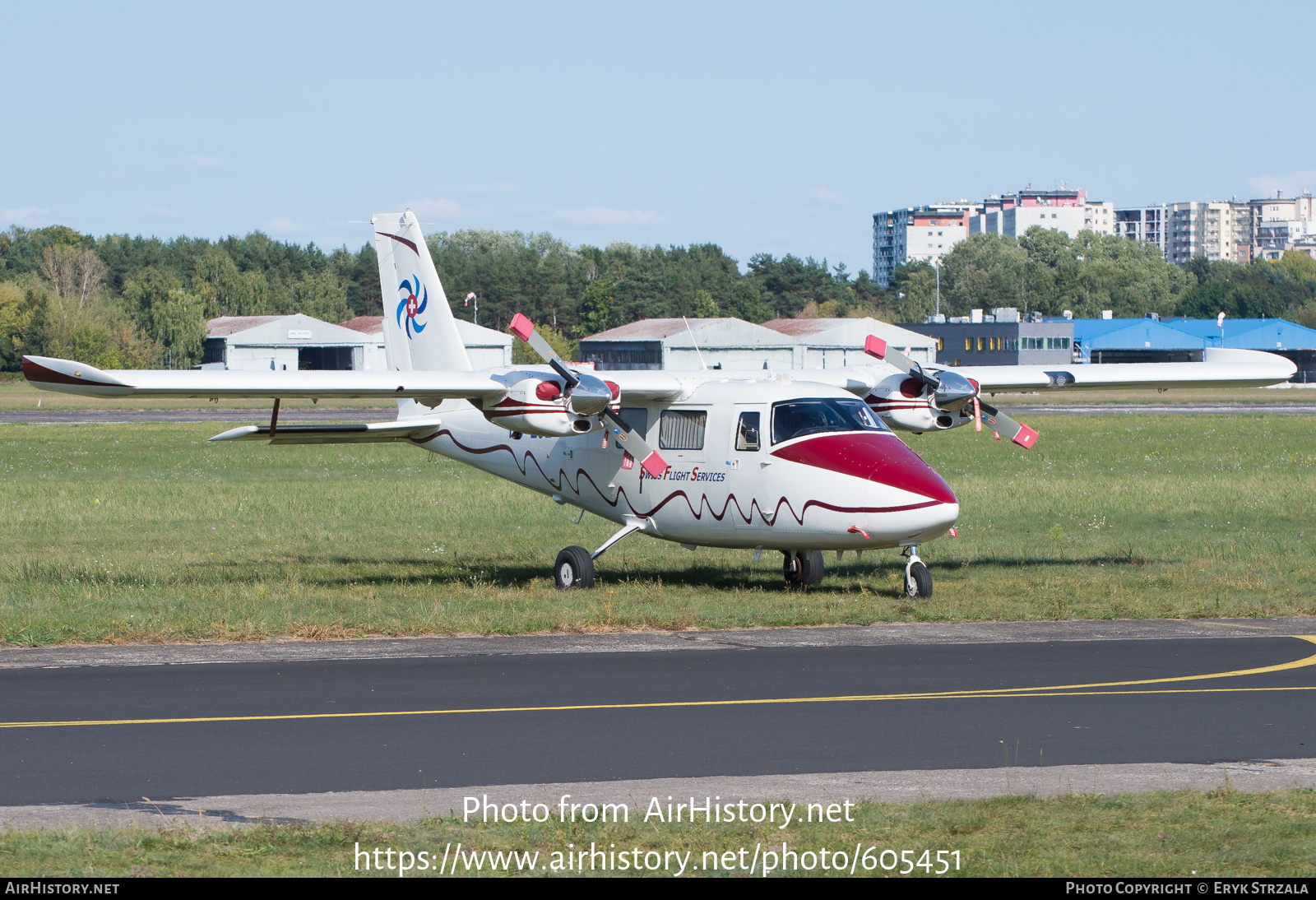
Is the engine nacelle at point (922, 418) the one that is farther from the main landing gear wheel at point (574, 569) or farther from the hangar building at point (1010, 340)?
the hangar building at point (1010, 340)

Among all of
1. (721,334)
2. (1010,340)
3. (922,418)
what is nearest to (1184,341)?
(1010,340)

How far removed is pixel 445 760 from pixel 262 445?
48.5 metres

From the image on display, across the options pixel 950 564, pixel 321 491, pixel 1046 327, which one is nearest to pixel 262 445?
pixel 321 491

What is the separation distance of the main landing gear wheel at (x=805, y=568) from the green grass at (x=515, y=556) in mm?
295

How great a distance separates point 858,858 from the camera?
8.23 m

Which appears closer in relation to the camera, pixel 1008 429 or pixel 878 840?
pixel 878 840

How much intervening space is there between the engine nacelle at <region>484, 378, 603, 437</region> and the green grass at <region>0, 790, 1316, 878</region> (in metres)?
11.3

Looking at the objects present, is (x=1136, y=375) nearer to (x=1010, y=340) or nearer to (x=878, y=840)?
(x=878, y=840)

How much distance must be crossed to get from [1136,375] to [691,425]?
7.96m

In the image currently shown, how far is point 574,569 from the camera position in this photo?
70.5ft

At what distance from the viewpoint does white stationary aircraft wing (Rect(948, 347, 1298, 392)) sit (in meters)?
23.7

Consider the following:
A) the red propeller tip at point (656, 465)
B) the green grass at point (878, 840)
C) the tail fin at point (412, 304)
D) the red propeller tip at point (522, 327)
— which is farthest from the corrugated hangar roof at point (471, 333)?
the green grass at point (878, 840)

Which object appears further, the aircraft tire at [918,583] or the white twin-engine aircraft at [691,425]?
the aircraft tire at [918,583]

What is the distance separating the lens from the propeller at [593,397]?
20.0 m
